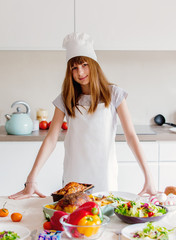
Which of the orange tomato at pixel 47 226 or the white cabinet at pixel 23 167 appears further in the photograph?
the white cabinet at pixel 23 167

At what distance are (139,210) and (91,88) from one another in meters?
0.89

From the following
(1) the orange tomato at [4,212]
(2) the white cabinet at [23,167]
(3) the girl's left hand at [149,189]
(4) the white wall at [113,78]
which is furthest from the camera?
(4) the white wall at [113,78]

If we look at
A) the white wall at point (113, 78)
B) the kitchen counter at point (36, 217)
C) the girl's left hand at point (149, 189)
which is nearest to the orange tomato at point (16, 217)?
the kitchen counter at point (36, 217)

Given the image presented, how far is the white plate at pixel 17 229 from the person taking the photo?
1037 millimetres

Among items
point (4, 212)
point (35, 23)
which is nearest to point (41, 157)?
point (4, 212)

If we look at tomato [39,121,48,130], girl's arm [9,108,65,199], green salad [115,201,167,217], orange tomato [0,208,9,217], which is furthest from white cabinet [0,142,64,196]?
green salad [115,201,167,217]

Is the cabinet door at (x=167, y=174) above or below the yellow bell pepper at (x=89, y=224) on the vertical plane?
below

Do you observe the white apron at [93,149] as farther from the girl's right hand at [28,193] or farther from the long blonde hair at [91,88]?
the girl's right hand at [28,193]

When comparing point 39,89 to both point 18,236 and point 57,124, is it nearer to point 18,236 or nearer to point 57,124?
point 57,124

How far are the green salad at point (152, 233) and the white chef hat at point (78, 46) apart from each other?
1.04 m

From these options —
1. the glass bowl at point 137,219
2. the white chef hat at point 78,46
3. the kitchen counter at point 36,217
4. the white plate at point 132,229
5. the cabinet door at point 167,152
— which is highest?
the white chef hat at point 78,46

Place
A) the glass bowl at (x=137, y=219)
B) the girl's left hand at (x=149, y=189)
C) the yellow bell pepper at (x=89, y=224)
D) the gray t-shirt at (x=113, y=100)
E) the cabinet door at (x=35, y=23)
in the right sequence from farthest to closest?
1. the cabinet door at (x=35, y=23)
2. the gray t-shirt at (x=113, y=100)
3. the girl's left hand at (x=149, y=189)
4. the glass bowl at (x=137, y=219)
5. the yellow bell pepper at (x=89, y=224)

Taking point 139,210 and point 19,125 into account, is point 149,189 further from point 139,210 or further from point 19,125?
point 19,125

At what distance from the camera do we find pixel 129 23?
2875 mm
